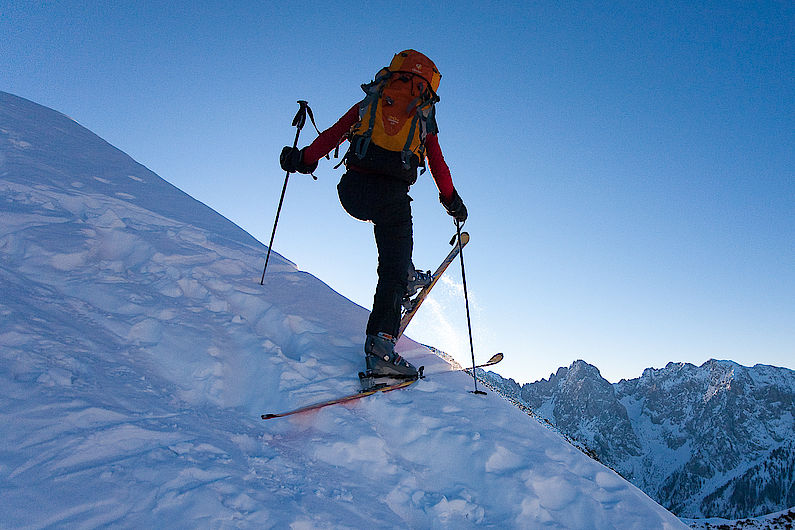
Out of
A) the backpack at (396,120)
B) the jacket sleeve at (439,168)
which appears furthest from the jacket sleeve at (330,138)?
the jacket sleeve at (439,168)

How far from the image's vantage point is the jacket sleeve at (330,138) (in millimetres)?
5199

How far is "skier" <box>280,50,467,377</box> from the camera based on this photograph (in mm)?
4719

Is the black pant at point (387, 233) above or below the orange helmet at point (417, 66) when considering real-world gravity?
below

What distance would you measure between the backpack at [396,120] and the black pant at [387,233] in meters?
0.17

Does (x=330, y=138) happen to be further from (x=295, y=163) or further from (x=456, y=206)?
(x=456, y=206)

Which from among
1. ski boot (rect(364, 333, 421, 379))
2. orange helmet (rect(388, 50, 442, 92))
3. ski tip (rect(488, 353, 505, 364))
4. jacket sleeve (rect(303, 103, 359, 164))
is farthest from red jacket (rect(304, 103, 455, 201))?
ski tip (rect(488, 353, 505, 364))

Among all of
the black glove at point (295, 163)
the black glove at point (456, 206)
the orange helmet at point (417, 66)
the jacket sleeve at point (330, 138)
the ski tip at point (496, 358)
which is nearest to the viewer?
the orange helmet at point (417, 66)

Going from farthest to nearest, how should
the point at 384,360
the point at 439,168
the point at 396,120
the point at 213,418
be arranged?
the point at 439,168
the point at 396,120
the point at 384,360
the point at 213,418

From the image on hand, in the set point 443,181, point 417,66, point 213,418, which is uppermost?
point 417,66

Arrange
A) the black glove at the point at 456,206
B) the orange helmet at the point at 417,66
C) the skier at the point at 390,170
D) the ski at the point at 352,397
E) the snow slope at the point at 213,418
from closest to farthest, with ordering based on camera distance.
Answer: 1. the snow slope at the point at 213,418
2. the ski at the point at 352,397
3. the skier at the point at 390,170
4. the orange helmet at the point at 417,66
5. the black glove at the point at 456,206

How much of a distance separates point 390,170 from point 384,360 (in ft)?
6.57

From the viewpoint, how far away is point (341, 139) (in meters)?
5.31

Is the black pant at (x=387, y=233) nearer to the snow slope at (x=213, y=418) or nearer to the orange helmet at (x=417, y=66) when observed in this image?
the snow slope at (x=213, y=418)

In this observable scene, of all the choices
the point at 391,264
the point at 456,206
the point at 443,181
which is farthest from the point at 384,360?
the point at 443,181
